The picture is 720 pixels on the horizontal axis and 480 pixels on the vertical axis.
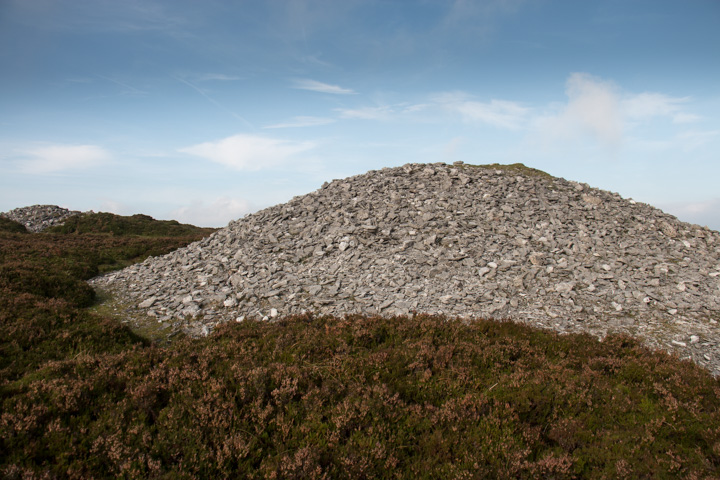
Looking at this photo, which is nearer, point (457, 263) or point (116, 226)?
point (457, 263)

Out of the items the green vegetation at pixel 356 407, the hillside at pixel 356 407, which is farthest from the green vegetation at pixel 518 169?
the hillside at pixel 356 407

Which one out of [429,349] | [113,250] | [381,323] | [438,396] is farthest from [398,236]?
[113,250]

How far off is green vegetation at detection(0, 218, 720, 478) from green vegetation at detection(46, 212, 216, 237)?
4539 cm

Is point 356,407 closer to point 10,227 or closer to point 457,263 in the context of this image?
point 457,263

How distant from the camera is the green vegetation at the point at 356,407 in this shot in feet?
20.5

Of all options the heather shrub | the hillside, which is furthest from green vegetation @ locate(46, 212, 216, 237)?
the heather shrub

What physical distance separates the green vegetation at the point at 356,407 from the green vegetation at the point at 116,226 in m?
45.4

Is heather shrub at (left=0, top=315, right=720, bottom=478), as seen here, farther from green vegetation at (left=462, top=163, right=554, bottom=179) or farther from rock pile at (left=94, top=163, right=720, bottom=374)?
green vegetation at (left=462, top=163, right=554, bottom=179)

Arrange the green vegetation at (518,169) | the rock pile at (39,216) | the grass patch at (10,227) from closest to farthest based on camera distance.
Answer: the green vegetation at (518,169), the grass patch at (10,227), the rock pile at (39,216)

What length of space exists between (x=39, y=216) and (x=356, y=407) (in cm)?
7218

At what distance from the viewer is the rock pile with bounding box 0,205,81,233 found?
180ft

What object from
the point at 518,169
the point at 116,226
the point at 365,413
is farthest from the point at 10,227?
the point at 518,169

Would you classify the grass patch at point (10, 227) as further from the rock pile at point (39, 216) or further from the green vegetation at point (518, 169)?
the green vegetation at point (518, 169)

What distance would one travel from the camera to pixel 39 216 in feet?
191
